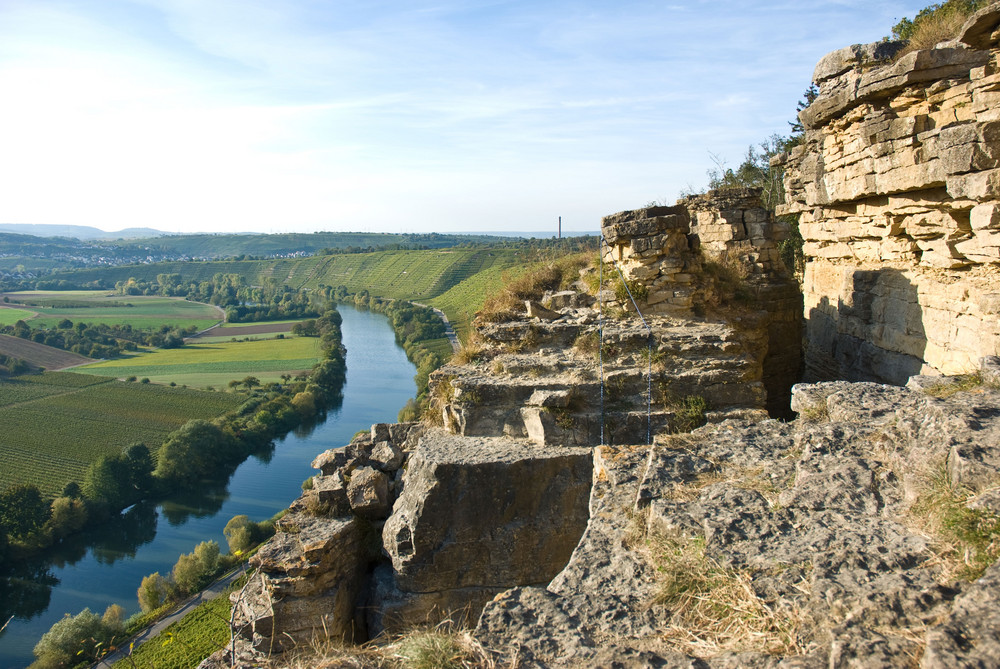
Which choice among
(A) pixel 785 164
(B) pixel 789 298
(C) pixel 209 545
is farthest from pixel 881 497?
(C) pixel 209 545

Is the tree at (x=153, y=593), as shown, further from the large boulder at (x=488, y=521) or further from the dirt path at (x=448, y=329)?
the dirt path at (x=448, y=329)

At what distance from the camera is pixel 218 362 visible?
204ft

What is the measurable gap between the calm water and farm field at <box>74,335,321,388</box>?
A: 12.3 metres

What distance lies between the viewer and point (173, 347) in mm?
71062

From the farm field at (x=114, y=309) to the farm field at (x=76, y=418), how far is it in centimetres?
2913

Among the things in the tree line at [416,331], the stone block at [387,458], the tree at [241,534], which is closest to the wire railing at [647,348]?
the stone block at [387,458]

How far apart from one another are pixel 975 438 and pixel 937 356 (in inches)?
157

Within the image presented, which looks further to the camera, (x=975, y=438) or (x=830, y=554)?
(x=975, y=438)

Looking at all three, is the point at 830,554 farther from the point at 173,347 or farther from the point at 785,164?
the point at 173,347

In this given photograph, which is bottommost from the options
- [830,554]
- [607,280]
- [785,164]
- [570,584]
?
[570,584]

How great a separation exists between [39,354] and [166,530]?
136 ft

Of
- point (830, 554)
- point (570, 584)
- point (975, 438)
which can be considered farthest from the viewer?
point (570, 584)

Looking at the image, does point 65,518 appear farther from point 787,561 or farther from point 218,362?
point 787,561

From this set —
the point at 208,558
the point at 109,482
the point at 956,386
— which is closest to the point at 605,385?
the point at 956,386
